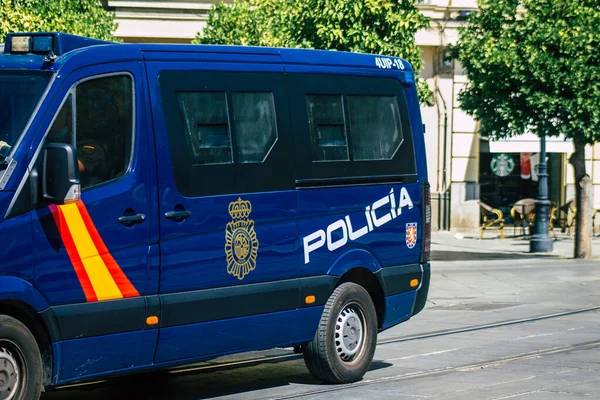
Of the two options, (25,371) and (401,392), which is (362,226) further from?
(25,371)

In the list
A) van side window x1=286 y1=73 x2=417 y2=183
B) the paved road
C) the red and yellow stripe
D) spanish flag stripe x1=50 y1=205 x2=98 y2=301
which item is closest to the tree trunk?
the paved road

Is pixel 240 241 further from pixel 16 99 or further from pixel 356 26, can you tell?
pixel 356 26

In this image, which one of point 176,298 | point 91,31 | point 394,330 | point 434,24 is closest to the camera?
point 176,298

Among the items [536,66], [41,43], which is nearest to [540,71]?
[536,66]

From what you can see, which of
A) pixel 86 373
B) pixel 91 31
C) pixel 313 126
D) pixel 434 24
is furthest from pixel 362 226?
pixel 434 24

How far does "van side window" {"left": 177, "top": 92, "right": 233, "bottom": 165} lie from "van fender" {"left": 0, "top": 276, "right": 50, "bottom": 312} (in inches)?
64.2

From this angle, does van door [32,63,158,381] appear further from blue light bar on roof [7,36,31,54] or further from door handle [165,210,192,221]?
blue light bar on roof [7,36,31,54]

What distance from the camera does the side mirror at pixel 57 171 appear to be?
7.05m

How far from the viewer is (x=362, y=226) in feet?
31.7

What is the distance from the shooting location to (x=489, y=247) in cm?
2744

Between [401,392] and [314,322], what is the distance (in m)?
0.86

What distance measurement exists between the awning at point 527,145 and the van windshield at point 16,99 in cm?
2512

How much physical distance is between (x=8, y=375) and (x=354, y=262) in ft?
10.9

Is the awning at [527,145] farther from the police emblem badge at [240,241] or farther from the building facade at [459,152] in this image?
the police emblem badge at [240,241]
